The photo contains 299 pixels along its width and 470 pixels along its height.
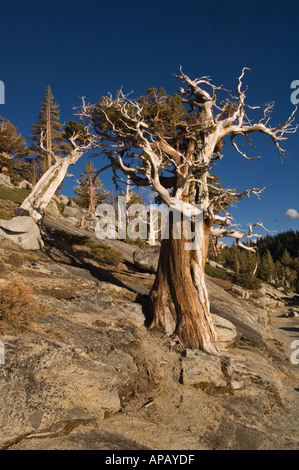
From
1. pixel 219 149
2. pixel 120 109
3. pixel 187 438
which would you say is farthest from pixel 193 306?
pixel 120 109

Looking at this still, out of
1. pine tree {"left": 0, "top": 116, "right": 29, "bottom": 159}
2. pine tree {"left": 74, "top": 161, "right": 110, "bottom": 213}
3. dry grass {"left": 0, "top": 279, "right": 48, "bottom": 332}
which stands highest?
pine tree {"left": 0, "top": 116, "right": 29, "bottom": 159}

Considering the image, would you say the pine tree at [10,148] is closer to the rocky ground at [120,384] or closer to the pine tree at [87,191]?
the pine tree at [87,191]

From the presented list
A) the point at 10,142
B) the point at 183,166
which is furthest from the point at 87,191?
the point at 183,166

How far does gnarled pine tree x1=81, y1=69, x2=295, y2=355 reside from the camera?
8391mm

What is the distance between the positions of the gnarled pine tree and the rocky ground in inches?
32.9

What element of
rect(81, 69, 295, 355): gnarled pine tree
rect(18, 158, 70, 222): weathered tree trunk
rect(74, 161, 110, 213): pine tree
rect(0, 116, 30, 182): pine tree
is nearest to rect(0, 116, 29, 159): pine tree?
rect(0, 116, 30, 182): pine tree

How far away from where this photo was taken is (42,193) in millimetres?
18094

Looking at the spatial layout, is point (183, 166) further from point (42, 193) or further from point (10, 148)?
point (10, 148)

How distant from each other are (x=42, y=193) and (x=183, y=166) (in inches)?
467

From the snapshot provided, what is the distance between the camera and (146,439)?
4.18 metres

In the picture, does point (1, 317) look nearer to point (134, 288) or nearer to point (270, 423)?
point (270, 423)

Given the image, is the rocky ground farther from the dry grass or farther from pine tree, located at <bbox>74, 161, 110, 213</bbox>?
pine tree, located at <bbox>74, 161, 110, 213</bbox>

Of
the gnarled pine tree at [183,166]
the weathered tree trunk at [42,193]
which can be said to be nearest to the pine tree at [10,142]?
the weathered tree trunk at [42,193]

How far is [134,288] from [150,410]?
22.6 ft
